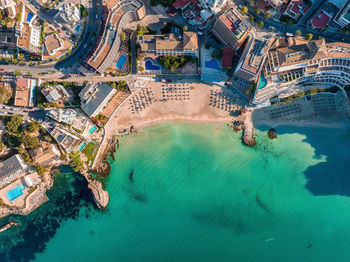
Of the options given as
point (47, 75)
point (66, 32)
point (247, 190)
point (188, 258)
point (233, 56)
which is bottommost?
point (188, 258)

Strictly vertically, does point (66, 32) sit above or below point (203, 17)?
below

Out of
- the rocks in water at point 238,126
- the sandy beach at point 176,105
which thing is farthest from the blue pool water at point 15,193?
the rocks in water at point 238,126

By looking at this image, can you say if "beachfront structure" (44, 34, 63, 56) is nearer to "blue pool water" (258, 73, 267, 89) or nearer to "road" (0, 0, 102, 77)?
"road" (0, 0, 102, 77)

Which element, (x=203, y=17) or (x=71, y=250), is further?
(x=71, y=250)

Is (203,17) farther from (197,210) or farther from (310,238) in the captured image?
(310,238)

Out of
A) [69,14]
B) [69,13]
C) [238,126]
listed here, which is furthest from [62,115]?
[238,126]

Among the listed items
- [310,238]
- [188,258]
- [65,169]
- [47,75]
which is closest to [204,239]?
[188,258]
